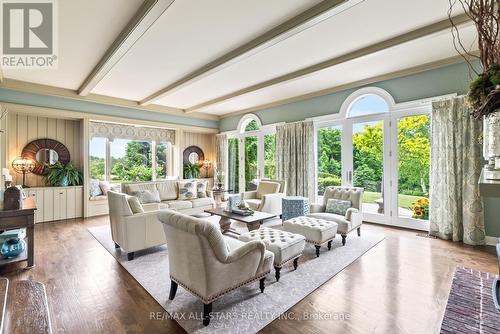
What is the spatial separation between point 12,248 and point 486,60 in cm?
499

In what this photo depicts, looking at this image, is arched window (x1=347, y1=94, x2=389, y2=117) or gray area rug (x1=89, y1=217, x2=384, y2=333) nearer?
gray area rug (x1=89, y1=217, x2=384, y2=333)

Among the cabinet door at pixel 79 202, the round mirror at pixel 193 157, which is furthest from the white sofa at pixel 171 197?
the round mirror at pixel 193 157

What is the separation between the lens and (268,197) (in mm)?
5254

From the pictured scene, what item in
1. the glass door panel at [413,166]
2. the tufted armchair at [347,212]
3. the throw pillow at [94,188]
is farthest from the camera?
the throw pillow at [94,188]

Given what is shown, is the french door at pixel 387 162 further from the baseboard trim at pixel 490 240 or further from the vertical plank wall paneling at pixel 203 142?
the vertical plank wall paneling at pixel 203 142

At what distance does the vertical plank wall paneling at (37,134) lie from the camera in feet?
18.3

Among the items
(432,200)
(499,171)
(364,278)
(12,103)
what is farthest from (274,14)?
(12,103)

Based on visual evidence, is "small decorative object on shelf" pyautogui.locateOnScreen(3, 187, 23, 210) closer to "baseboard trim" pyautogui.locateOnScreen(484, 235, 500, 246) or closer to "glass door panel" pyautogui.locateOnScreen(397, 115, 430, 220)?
"glass door panel" pyautogui.locateOnScreen(397, 115, 430, 220)

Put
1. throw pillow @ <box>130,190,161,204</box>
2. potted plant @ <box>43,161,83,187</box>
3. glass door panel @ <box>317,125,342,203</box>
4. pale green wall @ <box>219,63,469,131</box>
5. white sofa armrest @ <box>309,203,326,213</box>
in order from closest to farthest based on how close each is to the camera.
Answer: pale green wall @ <box>219,63,469,131</box> → white sofa armrest @ <box>309,203,326,213</box> → throw pillow @ <box>130,190,161,204</box> → glass door panel @ <box>317,125,342,203</box> → potted plant @ <box>43,161,83,187</box>

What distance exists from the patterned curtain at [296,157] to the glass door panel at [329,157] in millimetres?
215

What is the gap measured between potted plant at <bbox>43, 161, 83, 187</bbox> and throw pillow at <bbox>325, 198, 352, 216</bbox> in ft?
19.7

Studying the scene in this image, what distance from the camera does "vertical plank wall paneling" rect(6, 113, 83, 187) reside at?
5.57m

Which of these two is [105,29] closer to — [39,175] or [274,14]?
[274,14]

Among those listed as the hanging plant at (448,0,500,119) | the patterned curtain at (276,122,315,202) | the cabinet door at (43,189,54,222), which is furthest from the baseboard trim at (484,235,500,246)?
the cabinet door at (43,189,54,222)
